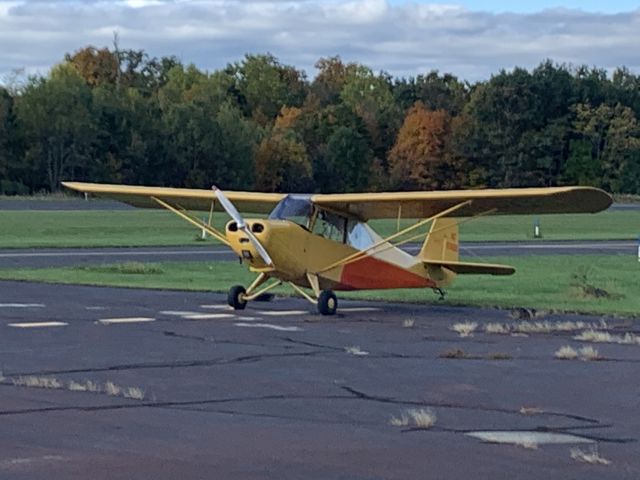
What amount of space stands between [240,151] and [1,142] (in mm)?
16990

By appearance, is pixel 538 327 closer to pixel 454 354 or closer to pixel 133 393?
pixel 454 354

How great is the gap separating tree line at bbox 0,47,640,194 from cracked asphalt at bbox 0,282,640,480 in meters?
72.8

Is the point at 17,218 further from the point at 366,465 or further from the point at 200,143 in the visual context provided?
the point at 366,465

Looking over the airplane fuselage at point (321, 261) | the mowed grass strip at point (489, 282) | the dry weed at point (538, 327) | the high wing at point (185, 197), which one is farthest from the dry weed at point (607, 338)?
the high wing at point (185, 197)

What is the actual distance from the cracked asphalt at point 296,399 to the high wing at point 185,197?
13.4ft

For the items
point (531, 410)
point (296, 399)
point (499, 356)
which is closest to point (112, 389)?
point (296, 399)

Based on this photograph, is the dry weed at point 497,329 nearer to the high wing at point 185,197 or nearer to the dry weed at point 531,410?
the high wing at point 185,197

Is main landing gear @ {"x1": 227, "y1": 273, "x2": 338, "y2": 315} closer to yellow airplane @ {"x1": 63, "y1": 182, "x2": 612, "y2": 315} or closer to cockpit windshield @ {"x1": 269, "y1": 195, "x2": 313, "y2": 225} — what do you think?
yellow airplane @ {"x1": 63, "y1": 182, "x2": 612, "y2": 315}

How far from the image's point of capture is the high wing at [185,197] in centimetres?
2448

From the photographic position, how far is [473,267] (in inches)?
951

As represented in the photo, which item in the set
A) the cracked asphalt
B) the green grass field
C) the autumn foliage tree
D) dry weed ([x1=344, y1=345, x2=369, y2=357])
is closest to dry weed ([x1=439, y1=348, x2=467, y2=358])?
the cracked asphalt

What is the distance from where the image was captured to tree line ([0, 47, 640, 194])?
3629 inches

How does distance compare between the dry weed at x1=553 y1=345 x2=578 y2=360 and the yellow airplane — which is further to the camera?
the yellow airplane

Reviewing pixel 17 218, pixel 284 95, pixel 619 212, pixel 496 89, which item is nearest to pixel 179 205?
pixel 17 218
